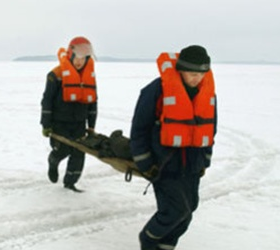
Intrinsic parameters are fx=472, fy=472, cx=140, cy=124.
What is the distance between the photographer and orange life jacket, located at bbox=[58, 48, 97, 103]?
5.43 m

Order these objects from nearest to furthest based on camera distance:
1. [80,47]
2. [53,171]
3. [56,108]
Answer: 1. [80,47]
2. [56,108]
3. [53,171]

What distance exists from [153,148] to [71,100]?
2125 mm

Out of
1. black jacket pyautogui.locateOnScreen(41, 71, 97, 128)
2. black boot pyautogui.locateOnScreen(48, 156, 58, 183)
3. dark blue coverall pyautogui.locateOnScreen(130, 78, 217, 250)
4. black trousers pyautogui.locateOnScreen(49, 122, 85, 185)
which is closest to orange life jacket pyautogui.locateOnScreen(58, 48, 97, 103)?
black jacket pyautogui.locateOnScreen(41, 71, 97, 128)

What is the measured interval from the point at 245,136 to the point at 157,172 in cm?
708

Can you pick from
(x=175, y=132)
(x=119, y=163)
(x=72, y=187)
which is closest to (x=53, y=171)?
(x=72, y=187)

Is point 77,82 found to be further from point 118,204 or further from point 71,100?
point 118,204

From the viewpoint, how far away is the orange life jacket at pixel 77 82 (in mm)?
5434

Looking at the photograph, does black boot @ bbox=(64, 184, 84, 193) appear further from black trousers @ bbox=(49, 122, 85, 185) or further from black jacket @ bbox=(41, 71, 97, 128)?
black jacket @ bbox=(41, 71, 97, 128)

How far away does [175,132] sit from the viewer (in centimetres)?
344

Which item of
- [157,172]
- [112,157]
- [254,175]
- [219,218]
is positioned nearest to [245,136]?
[254,175]

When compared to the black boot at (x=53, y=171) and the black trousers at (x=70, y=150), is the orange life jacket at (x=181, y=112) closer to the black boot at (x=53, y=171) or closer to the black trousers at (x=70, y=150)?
the black trousers at (x=70, y=150)

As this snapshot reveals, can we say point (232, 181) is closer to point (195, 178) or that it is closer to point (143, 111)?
point (195, 178)

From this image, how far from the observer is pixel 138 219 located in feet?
16.3

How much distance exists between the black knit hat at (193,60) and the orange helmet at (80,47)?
2161 millimetres
